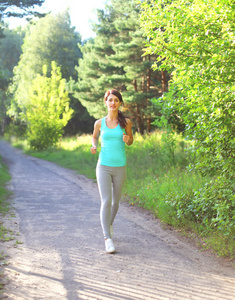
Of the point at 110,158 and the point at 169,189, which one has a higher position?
the point at 110,158

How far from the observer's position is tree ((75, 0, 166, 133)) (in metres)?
19.2

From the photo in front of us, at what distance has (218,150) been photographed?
4.41 m

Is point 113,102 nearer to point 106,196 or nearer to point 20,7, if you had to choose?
point 106,196

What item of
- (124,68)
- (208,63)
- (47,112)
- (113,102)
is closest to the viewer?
(208,63)

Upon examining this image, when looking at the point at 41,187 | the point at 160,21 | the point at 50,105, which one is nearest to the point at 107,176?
the point at 160,21

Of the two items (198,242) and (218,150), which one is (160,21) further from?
(198,242)

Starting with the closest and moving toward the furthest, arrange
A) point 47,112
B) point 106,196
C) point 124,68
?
point 106,196, point 124,68, point 47,112

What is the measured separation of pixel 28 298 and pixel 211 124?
9.49 ft

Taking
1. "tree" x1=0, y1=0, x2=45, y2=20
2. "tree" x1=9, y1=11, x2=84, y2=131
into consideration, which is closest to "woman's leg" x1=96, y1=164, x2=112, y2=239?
"tree" x1=0, y1=0, x2=45, y2=20

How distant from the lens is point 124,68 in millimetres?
19797

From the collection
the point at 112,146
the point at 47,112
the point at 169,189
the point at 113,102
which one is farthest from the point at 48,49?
the point at 112,146

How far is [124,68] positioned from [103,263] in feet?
55.1

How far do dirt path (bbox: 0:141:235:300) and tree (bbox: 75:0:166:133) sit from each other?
12.8 meters

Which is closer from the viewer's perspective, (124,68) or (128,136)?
(128,136)
